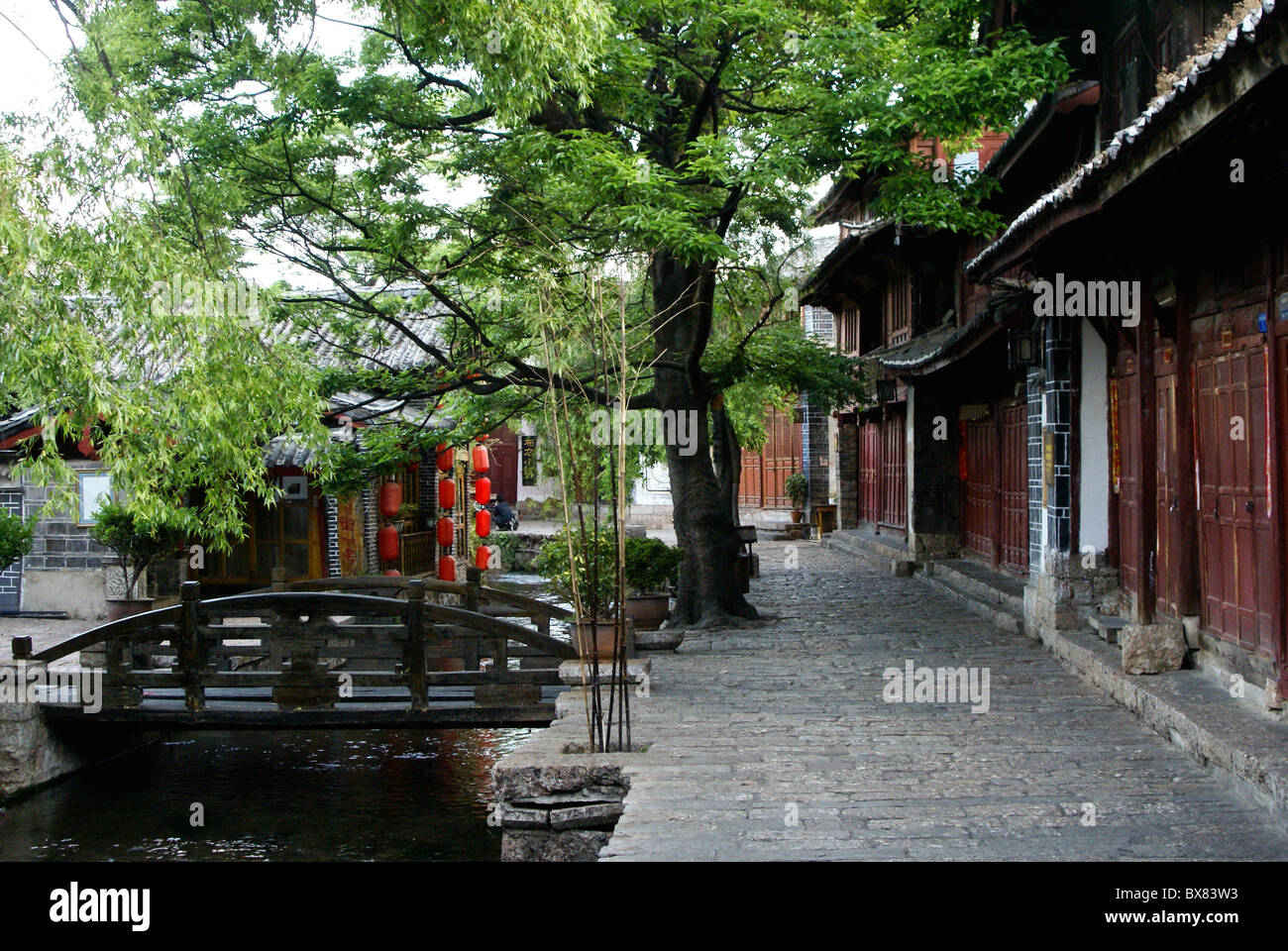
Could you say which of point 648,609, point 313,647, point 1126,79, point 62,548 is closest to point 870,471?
point 648,609

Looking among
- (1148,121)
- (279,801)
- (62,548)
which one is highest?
(1148,121)

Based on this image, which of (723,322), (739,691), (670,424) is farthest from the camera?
(723,322)

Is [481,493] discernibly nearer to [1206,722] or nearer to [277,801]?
[277,801]

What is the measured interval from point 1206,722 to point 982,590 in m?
6.98

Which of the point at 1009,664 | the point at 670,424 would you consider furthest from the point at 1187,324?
the point at 670,424

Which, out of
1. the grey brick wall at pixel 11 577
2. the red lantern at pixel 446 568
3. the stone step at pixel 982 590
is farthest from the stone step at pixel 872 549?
the grey brick wall at pixel 11 577

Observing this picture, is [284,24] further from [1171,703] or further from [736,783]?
[1171,703]

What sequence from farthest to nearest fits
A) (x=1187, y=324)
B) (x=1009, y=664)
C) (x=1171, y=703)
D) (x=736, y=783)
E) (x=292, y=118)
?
(x=292, y=118) < (x=1009, y=664) < (x=1187, y=324) < (x=1171, y=703) < (x=736, y=783)

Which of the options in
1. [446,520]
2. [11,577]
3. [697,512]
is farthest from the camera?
[446,520]

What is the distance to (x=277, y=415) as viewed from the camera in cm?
672

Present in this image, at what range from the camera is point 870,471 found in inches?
877

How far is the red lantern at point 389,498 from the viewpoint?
15.9 meters

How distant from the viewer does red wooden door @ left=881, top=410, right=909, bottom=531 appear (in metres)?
18.8

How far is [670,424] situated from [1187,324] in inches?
213
